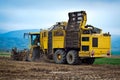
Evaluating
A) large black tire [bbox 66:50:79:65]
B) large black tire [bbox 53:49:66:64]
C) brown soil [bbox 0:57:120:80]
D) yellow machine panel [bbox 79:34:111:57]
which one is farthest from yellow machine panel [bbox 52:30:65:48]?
brown soil [bbox 0:57:120:80]

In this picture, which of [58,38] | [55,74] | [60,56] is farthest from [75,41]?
[55,74]

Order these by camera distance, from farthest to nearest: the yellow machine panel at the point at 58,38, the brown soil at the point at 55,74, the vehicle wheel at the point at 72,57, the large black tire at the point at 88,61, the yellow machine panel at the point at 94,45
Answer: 1. the large black tire at the point at 88,61
2. the yellow machine panel at the point at 58,38
3. the vehicle wheel at the point at 72,57
4. the yellow machine panel at the point at 94,45
5. the brown soil at the point at 55,74

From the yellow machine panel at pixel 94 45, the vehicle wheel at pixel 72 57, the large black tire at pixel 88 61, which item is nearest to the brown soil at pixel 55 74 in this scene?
the yellow machine panel at pixel 94 45

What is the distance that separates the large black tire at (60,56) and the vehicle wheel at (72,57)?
0.68m

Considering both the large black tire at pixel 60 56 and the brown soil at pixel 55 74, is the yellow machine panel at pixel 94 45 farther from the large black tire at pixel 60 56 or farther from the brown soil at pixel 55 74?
the brown soil at pixel 55 74

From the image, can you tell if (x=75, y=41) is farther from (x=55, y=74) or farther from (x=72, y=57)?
(x=55, y=74)

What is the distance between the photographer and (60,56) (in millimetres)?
32312

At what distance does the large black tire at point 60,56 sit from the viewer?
31.9 meters

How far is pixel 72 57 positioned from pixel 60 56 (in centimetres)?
168

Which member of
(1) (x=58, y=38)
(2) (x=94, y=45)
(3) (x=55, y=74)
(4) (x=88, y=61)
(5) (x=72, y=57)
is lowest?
(3) (x=55, y=74)

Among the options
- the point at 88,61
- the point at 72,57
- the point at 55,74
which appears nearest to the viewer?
the point at 55,74

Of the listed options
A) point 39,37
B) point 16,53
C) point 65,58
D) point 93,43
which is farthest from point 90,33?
point 16,53

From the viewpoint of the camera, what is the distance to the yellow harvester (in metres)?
30.0

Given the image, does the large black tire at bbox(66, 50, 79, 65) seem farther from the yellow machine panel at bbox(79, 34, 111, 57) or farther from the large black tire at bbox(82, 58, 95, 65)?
the large black tire at bbox(82, 58, 95, 65)
